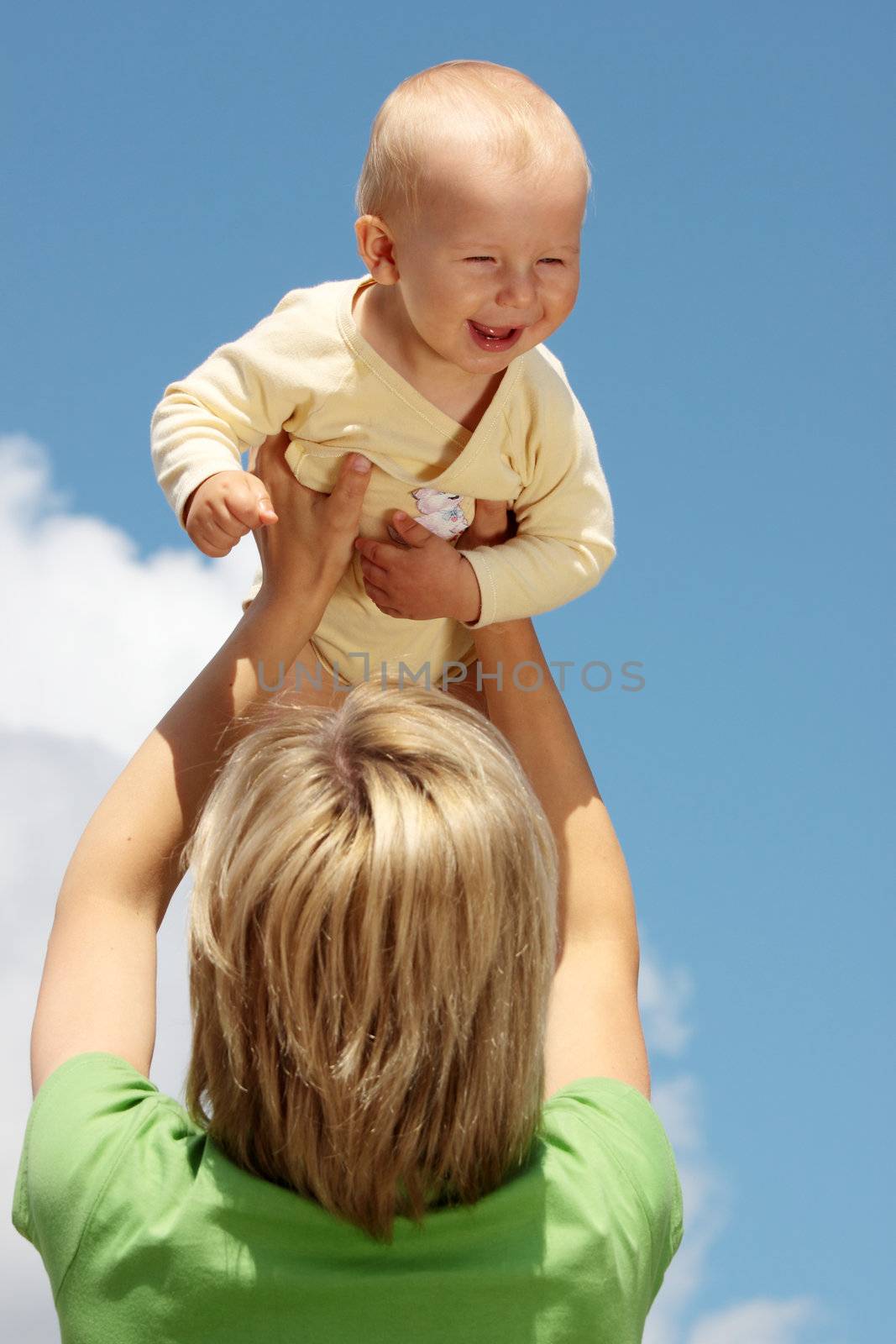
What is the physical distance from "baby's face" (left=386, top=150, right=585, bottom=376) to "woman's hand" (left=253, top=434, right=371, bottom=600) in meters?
0.39

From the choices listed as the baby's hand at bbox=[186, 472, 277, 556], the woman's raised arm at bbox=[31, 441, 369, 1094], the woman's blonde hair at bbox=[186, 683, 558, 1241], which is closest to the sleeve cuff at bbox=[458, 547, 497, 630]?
the woman's raised arm at bbox=[31, 441, 369, 1094]

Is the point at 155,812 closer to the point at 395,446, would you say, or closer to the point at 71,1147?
the point at 71,1147

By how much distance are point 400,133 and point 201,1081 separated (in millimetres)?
2092

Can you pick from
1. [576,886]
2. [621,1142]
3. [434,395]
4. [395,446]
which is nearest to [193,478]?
[395,446]

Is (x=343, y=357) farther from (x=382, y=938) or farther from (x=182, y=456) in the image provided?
(x=382, y=938)

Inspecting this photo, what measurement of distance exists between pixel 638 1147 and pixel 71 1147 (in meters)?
0.72

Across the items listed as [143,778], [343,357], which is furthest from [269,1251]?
[343,357]

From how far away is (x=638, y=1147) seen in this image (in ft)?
6.23

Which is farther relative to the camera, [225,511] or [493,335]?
[493,335]

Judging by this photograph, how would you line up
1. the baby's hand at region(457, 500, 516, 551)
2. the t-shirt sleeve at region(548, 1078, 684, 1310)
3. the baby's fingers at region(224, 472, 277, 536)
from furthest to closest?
1. the baby's hand at region(457, 500, 516, 551)
2. the baby's fingers at region(224, 472, 277, 536)
3. the t-shirt sleeve at region(548, 1078, 684, 1310)

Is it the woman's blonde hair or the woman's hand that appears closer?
the woman's blonde hair

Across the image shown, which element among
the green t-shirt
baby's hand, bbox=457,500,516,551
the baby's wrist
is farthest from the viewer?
baby's hand, bbox=457,500,516,551

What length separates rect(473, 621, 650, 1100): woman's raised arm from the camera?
230cm

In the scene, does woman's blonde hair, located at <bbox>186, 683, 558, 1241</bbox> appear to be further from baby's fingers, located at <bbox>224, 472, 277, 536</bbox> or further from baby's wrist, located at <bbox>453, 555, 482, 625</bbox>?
baby's wrist, located at <bbox>453, 555, 482, 625</bbox>
